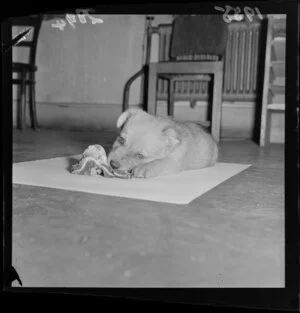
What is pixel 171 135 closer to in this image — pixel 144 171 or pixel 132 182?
→ pixel 144 171

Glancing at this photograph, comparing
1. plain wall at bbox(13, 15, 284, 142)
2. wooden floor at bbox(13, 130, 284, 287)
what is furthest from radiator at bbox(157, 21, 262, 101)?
wooden floor at bbox(13, 130, 284, 287)

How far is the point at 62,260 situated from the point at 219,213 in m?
0.47

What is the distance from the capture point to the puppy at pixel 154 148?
1620 millimetres

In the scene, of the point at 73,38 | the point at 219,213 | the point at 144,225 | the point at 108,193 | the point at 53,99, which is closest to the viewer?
the point at 144,225

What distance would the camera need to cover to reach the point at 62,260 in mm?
707

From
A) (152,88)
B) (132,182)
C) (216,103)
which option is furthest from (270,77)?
(132,182)

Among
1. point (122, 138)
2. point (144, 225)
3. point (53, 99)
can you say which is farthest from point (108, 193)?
point (53, 99)

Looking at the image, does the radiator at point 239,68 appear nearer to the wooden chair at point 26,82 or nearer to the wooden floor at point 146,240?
the wooden chair at point 26,82

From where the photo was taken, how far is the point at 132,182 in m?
1.45

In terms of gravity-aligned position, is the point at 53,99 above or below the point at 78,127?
above

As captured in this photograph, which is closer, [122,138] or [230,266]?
[230,266]

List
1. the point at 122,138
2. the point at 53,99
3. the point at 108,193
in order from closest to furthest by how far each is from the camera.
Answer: the point at 108,193, the point at 122,138, the point at 53,99

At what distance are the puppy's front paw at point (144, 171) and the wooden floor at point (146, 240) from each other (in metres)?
0.30

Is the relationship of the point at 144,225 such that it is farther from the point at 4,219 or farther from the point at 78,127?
the point at 78,127
